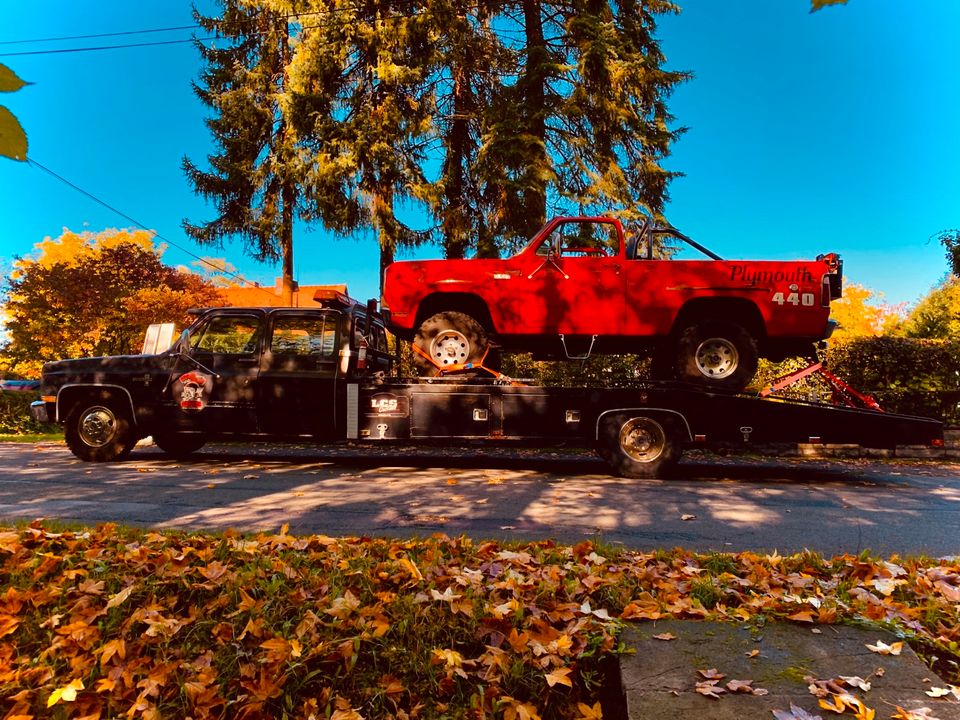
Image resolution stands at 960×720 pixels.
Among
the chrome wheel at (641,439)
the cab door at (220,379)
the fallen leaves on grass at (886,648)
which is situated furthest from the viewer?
the cab door at (220,379)

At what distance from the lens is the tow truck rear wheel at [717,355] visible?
7.67 m

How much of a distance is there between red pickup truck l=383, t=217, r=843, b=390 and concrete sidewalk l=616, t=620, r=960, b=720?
5.46m

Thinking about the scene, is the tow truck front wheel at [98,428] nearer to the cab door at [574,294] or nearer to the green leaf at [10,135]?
the cab door at [574,294]

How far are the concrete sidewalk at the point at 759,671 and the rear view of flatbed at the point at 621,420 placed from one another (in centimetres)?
512

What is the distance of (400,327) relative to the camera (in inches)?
313

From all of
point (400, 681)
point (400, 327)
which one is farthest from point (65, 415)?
point (400, 681)

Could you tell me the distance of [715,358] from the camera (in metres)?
7.76

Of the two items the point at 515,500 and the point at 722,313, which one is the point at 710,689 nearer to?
the point at 515,500

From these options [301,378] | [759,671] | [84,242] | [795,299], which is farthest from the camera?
[84,242]

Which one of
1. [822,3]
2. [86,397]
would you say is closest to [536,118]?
[86,397]

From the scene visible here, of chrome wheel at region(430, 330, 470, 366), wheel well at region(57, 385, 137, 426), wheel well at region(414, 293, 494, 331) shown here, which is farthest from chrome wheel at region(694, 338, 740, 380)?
wheel well at region(57, 385, 137, 426)

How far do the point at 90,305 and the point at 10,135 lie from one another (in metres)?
27.9

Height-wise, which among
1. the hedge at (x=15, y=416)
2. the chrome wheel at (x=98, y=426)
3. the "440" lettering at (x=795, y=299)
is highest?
the "440" lettering at (x=795, y=299)

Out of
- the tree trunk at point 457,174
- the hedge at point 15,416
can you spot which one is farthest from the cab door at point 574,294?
the hedge at point 15,416
